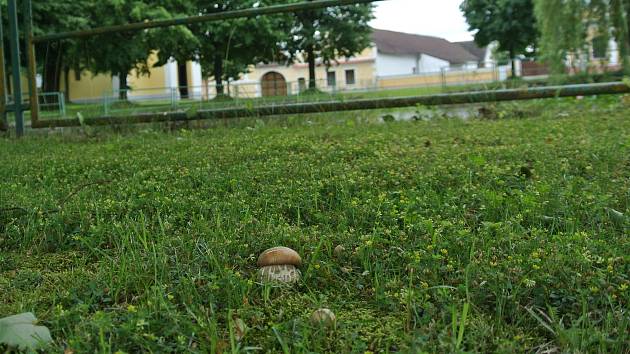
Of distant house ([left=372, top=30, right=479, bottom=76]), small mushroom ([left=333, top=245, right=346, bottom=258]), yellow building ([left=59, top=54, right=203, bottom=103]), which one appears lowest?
small mushroom ([left=333, top=245, right=346, bottom=258])

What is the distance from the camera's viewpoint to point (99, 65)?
1917 cm

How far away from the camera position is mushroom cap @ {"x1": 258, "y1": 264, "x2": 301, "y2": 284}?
1.52 metres

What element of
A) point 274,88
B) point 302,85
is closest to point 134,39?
point 302,85

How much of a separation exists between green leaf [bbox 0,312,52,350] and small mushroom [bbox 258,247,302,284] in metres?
0.53

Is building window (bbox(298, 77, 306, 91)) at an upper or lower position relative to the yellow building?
lower

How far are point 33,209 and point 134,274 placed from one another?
837 mm

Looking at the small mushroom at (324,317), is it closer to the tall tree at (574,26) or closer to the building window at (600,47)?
the tall tree at (574,26)

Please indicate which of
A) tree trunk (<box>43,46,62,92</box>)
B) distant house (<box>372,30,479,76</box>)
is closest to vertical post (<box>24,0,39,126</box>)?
tree trunk (<box>43,46,62,92</box>)

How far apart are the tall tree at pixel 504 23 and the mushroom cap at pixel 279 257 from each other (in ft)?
107

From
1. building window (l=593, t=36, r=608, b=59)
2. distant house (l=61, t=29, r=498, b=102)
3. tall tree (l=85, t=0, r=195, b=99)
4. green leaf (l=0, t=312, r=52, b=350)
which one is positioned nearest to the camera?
green leaf (l=0, t=312, r=52, b=350)

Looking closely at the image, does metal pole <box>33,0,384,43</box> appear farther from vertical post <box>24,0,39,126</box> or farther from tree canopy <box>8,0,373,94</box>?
tree canopy <box>8,0,373,94</box>

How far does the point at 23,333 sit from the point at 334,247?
2.80 feet

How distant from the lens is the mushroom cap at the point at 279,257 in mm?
1578

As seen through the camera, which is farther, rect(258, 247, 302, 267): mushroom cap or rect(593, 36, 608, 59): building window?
rect(593, 36, 608, 59): building window
